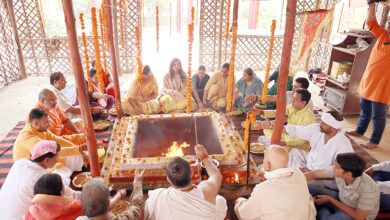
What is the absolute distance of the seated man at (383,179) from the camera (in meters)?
2.95

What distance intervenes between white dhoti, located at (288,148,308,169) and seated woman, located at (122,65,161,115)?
3041 mm

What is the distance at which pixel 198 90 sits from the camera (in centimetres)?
608

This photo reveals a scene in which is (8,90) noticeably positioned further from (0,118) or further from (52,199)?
(52,199)

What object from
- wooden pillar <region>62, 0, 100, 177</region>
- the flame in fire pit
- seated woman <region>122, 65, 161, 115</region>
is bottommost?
the flame in fire pit

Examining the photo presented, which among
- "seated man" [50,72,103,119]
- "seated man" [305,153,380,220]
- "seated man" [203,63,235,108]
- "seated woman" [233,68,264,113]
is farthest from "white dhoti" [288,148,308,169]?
"seated man" [50,72,103,119]

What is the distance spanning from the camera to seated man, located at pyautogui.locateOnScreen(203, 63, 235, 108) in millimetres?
5773

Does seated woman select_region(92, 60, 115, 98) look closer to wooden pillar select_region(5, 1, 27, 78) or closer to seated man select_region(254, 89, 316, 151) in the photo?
seated man select_region(254, 89, 316, 151)

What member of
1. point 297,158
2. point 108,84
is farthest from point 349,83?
point 108,84

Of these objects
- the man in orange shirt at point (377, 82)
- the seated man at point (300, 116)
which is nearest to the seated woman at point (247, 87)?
the seated man at point (300, 116)

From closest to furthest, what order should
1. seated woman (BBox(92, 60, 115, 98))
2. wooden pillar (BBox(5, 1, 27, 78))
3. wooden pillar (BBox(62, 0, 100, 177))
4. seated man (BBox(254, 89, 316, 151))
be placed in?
wooden pillar (BBox(62, 0, 100, 177))
seated man (BBox(254, 89, 316, 151))
seated woman (BBox(92, 60, 115, 98))
wooden pillar (BBox(5, 1, 27, 78))

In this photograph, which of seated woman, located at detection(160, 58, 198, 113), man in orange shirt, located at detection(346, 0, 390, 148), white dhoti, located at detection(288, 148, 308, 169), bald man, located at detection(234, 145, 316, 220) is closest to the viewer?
bald man, located at detection(234, 145, 316, 220)

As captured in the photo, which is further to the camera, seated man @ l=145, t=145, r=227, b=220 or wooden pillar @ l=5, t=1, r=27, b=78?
wooden pillar @ l=5, t=1, r=27, b=78

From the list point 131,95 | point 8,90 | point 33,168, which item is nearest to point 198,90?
point 131,95

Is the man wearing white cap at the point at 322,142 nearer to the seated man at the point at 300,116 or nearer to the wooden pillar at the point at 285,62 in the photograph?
the seated man at the point at 300,116
